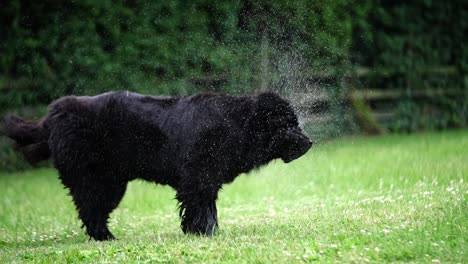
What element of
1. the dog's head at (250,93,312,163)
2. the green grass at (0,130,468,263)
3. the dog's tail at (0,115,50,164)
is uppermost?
the dog's head at (250,93,312,163)

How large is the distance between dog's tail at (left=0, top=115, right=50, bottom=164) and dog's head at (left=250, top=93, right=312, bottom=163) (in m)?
2.17

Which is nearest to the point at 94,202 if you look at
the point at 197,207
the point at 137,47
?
the point at 197,207

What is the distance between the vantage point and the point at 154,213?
8680 millimetres

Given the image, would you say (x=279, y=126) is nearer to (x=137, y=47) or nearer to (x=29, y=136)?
(x=29, y=136)

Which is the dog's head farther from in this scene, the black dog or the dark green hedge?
the dark green hedge

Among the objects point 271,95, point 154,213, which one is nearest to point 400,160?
point 154,213

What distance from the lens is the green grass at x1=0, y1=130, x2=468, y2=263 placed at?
4.87 m

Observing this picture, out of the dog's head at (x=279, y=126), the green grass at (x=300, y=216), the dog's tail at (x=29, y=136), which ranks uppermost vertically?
the dog's head at (x=279, y=126)

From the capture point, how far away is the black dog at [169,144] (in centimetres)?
613

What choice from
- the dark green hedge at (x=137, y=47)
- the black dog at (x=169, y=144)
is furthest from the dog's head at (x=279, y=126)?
the dark green hedge at (x=137, y=47)

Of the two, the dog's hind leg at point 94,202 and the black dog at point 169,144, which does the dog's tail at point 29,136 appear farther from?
the dog's hind leg at point 94,202

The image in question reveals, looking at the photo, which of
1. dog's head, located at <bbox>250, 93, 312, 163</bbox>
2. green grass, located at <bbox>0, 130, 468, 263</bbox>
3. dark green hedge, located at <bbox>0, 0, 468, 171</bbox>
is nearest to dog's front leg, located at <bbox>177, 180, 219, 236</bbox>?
green grass, located at <bbox>0, 130, 468, 263</bbox>

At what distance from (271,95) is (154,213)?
9.86 feet

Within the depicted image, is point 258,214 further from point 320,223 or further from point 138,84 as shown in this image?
point 138,84
